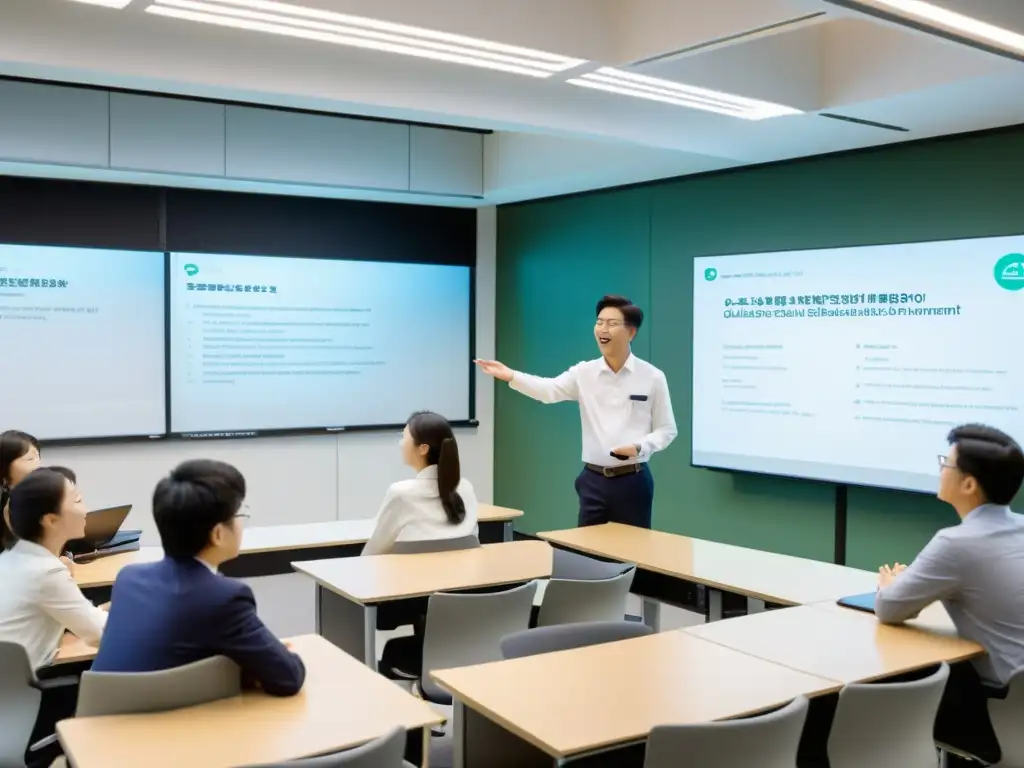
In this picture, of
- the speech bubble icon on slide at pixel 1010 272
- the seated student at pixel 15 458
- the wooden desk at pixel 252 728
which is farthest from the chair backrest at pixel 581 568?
the speech bubble icon on slide at pixel 1010 272

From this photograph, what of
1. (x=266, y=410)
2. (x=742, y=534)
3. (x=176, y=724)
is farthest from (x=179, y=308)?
(x=176, y=724)

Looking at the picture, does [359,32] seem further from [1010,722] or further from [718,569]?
[1010,722]

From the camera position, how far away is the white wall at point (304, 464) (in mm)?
6668

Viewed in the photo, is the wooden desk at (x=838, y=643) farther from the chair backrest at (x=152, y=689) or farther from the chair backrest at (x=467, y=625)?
→ the chair backrest at (x=152, y=689)

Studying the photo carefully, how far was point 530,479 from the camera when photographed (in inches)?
309

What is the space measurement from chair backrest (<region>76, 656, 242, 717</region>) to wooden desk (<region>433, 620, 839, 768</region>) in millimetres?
547

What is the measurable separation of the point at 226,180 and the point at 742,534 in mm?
4037

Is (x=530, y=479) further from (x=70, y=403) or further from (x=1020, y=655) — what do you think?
(x=1020, y=655)

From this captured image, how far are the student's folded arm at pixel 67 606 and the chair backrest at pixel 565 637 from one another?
1180mm

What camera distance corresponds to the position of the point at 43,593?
2824 mm

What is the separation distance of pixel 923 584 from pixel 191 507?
2.02m

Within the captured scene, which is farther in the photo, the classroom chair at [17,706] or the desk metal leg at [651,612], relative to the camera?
the desk metal leg at [651,612]

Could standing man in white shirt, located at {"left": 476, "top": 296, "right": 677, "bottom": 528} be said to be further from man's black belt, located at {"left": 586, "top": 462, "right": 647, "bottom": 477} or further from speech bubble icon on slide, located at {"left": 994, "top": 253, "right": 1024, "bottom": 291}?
speech bubble icon on slide, located at {"left": 994, "top": 253, "right": 1024, "bottom": 291}

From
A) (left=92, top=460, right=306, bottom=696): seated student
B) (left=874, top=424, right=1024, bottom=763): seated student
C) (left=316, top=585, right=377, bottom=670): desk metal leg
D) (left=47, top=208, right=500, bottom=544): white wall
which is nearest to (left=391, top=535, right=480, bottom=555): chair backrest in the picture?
(left=316, top=585, right=377, bottom=670): desk metal leg
